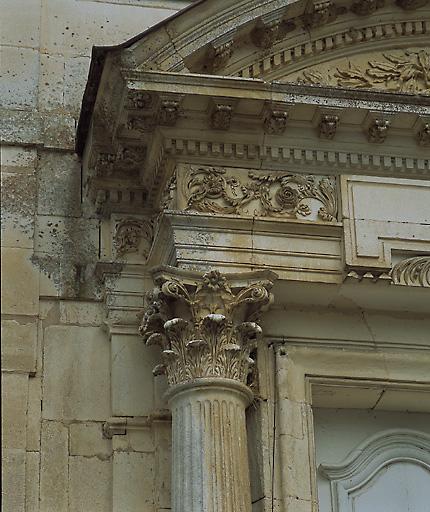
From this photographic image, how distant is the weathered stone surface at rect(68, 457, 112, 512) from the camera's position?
8.73 meters

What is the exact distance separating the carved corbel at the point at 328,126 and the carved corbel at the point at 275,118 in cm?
24

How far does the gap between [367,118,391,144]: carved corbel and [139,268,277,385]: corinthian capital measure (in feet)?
3.91

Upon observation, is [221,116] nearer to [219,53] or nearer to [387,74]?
[219,53]

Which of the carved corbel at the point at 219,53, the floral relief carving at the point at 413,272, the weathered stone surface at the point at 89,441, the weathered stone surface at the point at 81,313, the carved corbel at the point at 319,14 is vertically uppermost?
the carved corbel at the point at 319,14

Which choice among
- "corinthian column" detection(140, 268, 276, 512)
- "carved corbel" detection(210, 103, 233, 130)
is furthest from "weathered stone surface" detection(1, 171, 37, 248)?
"carved corbel" detection(210, 103, 233, 130)

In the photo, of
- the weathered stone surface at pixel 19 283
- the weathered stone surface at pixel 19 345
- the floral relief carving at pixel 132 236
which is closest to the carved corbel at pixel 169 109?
the floral relief carving at pixel 132 236

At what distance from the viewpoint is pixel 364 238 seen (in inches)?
356

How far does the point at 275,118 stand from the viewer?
9000mm

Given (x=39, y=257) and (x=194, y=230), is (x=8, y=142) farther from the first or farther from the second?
(x=194, y=230)

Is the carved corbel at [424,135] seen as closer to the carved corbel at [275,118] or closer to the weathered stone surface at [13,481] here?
the carved corbel at [275,118]

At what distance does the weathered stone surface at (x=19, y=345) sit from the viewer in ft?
29.6

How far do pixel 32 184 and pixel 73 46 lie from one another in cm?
121

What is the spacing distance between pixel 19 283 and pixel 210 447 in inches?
73.2

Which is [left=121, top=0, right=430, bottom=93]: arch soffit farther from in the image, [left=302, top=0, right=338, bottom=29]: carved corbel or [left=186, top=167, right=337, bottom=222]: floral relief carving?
[left=186, top=167, right=337, bottom=222]: floral relief carving
